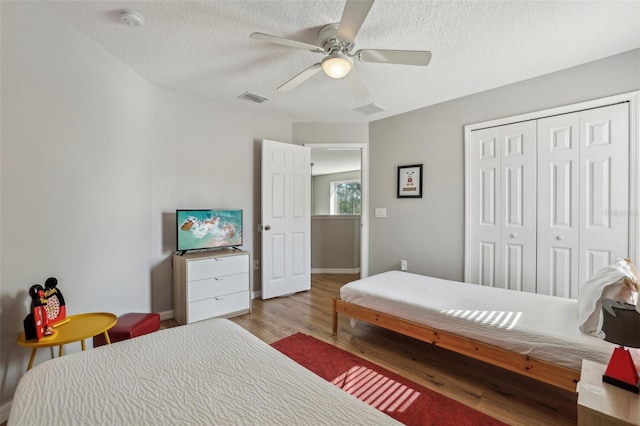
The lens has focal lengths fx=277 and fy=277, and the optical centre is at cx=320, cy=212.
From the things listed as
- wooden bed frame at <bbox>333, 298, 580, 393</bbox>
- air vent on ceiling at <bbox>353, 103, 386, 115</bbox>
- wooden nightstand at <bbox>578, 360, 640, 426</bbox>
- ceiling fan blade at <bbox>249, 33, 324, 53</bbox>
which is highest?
air vent on ceiling at <bbox>353, 103, 386, 115</bbox>

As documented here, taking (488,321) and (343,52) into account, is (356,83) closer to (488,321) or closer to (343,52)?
(343,52)

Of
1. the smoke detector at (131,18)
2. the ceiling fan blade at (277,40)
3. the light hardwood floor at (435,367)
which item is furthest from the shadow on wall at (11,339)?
the ceiling fan blade at (277,40)

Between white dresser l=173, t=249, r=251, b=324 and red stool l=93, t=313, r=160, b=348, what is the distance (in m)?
0.46

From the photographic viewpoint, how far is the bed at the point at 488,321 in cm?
155

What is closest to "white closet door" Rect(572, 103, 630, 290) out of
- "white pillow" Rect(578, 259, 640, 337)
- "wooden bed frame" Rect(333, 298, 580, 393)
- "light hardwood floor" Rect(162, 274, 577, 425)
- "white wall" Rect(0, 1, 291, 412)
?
"white pillow" Rect(578, 259, 640, 337)

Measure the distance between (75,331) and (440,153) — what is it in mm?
3730

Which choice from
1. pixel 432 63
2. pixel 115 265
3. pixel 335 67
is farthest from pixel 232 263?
pixel 432 63

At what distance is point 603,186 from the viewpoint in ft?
7.82

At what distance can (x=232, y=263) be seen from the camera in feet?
10.1

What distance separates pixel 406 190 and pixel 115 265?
3302mm

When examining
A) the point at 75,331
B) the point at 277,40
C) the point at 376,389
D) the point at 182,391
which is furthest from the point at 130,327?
the point at 277,40

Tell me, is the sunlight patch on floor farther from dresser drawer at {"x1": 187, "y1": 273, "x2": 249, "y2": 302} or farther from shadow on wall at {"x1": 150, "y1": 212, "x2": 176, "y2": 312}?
shadow on wall at {"x1": 150, "y1": 212, "x2": 176, "y2": 312}

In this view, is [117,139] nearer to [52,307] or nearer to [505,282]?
[52,307]

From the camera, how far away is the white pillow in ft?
4.92
